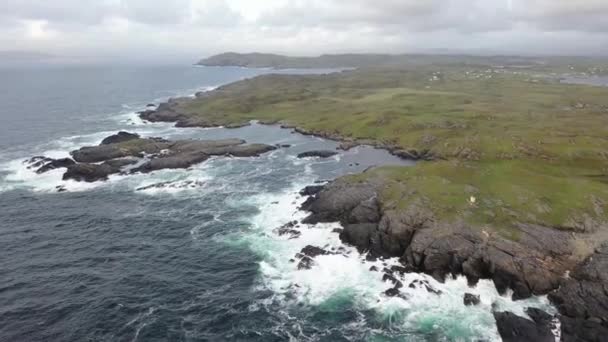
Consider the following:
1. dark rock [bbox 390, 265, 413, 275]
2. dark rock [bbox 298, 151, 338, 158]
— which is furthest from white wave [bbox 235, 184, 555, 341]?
dark rock [bbox 298, 151, 338, 158]

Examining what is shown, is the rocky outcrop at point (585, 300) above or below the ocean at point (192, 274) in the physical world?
above

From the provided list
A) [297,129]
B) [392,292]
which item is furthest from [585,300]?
[297,129]

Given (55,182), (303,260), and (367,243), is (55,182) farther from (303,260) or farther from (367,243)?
(367,243)

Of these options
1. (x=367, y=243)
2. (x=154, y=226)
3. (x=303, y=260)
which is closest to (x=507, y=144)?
(x=367, y=243)

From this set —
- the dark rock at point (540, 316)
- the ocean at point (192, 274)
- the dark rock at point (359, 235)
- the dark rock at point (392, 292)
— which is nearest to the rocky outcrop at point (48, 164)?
the ocean at point (192, 274)

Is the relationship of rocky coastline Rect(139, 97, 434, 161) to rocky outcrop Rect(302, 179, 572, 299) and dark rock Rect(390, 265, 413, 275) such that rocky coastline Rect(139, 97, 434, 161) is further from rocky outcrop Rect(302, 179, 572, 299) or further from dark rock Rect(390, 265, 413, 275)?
dark rock Rect(390, 265, 413, 275)

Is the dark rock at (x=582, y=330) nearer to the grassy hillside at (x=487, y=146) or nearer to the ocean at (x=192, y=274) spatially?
the ocean at (x=192, y=274)
